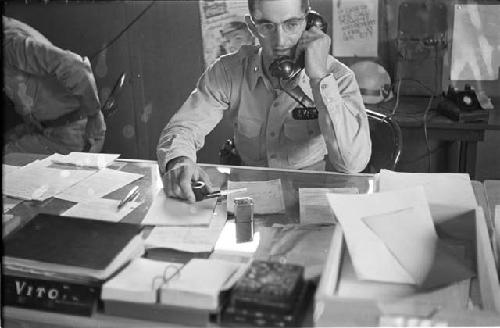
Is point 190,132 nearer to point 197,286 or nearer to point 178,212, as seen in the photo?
point 178,212

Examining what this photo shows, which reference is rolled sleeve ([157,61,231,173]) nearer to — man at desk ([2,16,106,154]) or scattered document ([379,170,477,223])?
scattered document ([379,170,477,223])

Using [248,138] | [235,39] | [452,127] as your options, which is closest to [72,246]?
[248,138]

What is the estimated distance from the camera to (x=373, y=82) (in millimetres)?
2621

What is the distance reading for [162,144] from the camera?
67.2 inches

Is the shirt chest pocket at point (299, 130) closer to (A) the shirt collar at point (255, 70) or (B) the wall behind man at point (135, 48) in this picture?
(A) the shirt collar at point (255, 70)

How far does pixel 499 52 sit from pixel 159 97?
1.52 metres

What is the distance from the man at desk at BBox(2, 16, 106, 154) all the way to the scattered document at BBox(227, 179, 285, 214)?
3.99 ft

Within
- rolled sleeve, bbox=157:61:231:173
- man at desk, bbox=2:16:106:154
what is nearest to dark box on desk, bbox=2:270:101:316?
rolled sleeve, bbox=157:61:231:173

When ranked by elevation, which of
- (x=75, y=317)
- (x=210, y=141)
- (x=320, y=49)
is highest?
(x=320, y=49)

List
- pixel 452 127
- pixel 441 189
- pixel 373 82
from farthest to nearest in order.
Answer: pixel 373 82
pixel 452 127
pixel 441 189

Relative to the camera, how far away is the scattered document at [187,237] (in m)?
1.22

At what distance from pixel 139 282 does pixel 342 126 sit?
2.63 ft

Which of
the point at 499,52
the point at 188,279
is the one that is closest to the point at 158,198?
the point at 188,279

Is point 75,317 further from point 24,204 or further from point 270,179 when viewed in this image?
point 270,179
